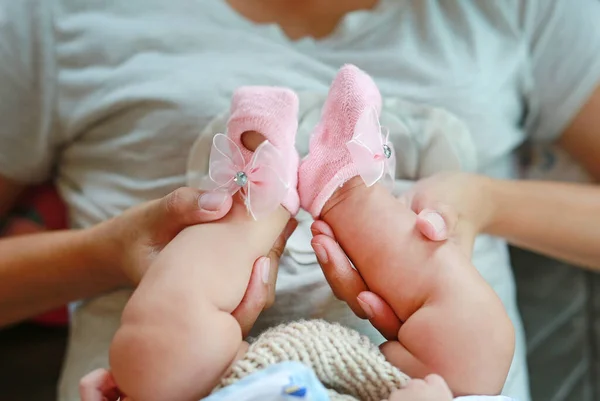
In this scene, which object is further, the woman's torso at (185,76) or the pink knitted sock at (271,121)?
the woman's torso at (185,76)

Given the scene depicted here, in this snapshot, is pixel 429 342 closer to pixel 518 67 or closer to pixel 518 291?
pixel 518 67

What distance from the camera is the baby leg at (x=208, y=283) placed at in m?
0.44

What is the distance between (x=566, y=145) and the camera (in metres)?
0.81

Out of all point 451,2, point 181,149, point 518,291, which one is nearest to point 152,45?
point 181,149

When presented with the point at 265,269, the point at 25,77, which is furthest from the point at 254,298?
the point at 25,77

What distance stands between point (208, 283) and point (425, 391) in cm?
18

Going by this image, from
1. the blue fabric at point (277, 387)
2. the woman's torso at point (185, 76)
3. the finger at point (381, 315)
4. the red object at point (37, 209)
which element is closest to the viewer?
the blue fabric at point (277, 387)

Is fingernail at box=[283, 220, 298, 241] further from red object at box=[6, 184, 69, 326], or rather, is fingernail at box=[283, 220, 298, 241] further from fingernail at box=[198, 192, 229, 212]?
red object at box=[6, 184, 69, 326]

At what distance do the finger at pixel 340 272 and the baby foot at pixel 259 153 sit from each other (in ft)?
0.16

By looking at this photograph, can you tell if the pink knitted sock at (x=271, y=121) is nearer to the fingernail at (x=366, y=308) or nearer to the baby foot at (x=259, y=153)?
the baby foot at (x=259, y=153)

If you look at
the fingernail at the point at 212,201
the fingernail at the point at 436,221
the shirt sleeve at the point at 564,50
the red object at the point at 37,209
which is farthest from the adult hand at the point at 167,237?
the shirt sleeve at the point at 564,50

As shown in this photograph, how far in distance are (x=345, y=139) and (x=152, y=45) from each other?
271 millimetres

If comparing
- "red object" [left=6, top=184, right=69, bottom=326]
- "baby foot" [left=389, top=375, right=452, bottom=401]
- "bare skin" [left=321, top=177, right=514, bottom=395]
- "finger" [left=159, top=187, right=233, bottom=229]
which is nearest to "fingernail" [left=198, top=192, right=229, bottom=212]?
"finger" [left=159, top=187, right=233, bottom=229]

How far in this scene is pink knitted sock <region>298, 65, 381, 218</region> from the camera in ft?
1.80
